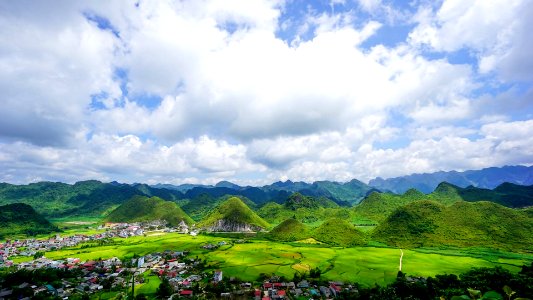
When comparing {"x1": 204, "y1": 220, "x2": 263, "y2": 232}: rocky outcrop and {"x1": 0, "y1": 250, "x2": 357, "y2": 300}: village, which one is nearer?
{"x1": 0, "y1": 250, "x2": 357, "y2": 300}: village

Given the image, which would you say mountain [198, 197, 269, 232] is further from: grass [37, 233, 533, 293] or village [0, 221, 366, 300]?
village [0, 221, 366, 300]

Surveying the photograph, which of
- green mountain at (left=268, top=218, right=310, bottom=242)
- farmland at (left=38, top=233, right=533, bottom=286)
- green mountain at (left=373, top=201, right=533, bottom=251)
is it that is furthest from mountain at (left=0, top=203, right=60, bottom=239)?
green mountain at (left=373, top=201, right=533, bottom=251)

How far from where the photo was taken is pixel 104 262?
86.6 metres

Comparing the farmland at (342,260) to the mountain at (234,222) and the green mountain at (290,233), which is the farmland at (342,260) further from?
the mountain at (234,222)

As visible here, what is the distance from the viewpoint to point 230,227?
187m

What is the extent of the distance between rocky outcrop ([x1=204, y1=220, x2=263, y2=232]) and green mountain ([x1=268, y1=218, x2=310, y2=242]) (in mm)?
32763

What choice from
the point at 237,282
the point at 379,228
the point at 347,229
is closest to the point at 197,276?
the point at 237,282

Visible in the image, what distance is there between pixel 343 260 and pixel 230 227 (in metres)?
112

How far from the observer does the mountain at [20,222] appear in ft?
537

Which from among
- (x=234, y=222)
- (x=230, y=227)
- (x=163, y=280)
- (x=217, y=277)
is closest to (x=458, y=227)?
(x=217, y=277)

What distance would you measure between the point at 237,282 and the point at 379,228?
3727 inches

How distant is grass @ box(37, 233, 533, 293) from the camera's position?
7138cm

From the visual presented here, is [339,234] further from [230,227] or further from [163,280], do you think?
[163,280]

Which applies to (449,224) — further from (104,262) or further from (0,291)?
(0,291)
